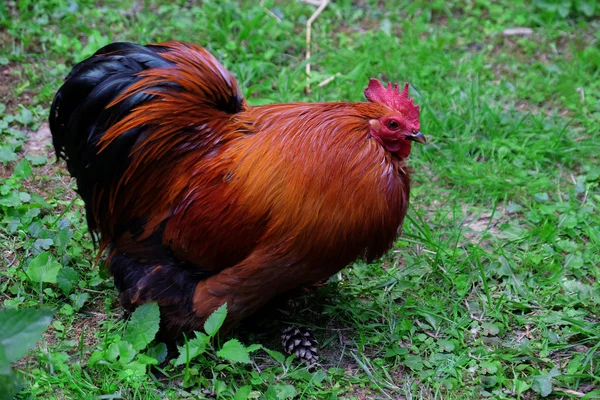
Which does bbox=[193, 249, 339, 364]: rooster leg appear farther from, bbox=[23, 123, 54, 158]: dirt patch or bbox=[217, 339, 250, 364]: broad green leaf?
bbox=[23, 123, 54, 158]: dirt patch

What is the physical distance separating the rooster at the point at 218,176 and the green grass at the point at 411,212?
39cm

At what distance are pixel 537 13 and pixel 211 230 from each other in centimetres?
439

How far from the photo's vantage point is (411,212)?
4457 millimetres

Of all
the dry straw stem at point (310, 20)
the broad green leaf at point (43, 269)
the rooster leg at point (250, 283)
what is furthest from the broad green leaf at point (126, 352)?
the dry straw stem at point (310, 20)

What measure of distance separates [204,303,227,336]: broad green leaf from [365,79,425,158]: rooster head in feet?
3.46

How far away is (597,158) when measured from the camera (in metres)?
4.88

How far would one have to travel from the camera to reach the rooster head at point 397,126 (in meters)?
3.16

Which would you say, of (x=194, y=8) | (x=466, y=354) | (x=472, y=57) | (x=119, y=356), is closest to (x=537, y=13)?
(x=472, y=57)

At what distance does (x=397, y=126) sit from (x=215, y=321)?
1.21m

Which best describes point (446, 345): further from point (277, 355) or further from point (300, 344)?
point (277, 355)

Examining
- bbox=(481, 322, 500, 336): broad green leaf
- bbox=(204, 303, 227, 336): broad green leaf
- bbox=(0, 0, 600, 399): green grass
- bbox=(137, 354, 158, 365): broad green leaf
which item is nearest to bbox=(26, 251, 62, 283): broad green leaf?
bbox=(0, 0, 600, 399): green grass

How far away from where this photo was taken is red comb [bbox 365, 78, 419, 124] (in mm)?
3197

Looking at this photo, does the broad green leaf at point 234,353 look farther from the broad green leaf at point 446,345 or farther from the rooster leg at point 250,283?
the broad green leaf at point 446,345

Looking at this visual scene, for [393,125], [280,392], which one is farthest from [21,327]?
[393,125]
